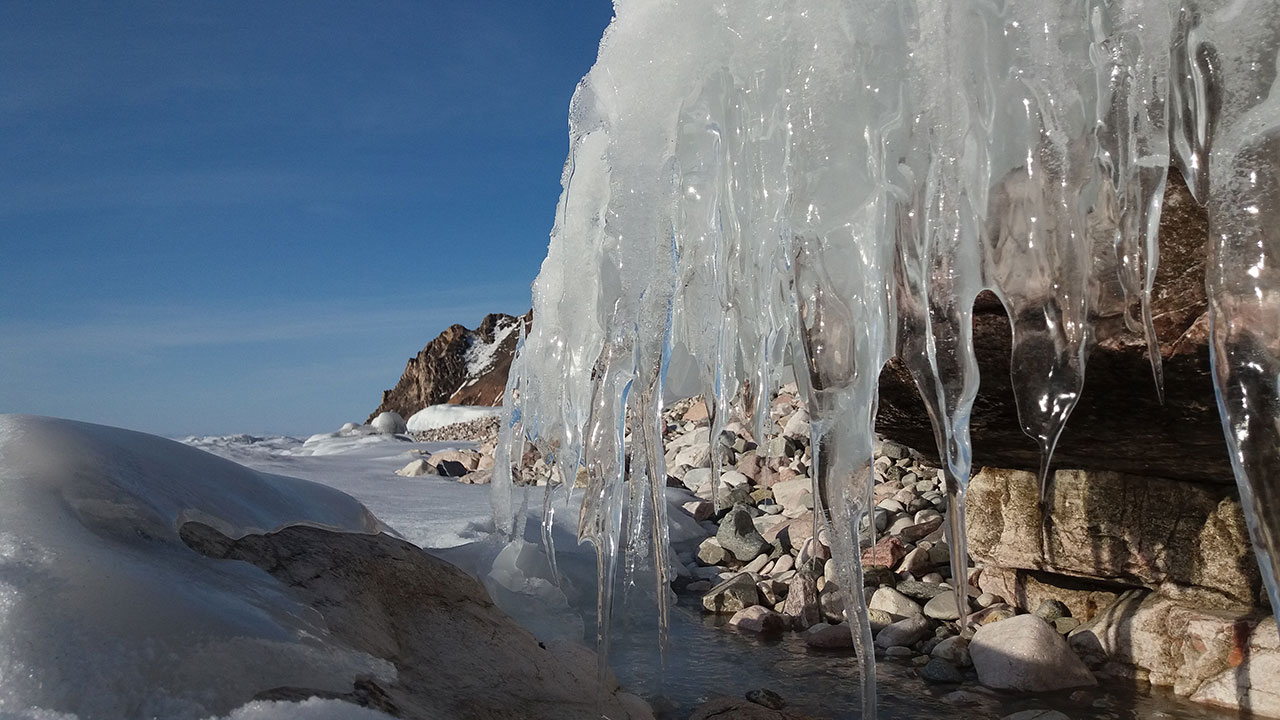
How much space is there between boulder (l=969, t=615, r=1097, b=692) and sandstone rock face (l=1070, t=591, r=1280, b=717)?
7.9 inches

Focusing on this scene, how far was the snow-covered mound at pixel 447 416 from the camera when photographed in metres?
22.3

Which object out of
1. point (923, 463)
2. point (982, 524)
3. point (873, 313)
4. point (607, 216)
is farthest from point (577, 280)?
point (923, 463)

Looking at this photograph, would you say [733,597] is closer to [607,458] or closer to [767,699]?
[767,699]

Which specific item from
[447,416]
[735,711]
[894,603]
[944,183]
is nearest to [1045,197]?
[944,183]

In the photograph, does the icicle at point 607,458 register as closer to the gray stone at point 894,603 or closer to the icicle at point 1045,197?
the icicle at point 1045,197

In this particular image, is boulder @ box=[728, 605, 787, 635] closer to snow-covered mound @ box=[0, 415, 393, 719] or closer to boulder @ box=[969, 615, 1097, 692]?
boulder @ box=[969, 615, 1097, 692]

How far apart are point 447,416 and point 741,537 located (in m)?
18.3

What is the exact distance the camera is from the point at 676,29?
2170mm

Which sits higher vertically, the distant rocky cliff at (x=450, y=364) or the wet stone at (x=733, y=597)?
the distant rocky cliff at (x=450, y=364)

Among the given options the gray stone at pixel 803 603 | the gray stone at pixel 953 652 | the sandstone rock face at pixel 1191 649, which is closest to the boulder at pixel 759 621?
the gray stone at pixel 803 603

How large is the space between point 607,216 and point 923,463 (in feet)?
16.9

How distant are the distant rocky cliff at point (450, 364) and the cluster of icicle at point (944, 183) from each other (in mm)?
34570

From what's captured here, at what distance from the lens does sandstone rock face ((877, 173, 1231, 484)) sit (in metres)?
2.21

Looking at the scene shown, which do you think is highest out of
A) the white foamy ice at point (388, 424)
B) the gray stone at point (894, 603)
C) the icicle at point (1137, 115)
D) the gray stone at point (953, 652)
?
the icicle at point (1137, 115)
